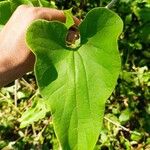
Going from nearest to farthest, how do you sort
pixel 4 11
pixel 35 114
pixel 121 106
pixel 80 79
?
pixel 80 79
pixel 4 11
pixel 35 114
pixel 121 106

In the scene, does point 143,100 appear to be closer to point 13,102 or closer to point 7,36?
point 13,102

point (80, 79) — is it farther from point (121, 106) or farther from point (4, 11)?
point (121, 106)

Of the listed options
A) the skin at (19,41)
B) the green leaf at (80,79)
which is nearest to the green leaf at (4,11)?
the skin at (19,41)

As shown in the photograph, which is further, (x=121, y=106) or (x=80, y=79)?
(x=121, y=106)

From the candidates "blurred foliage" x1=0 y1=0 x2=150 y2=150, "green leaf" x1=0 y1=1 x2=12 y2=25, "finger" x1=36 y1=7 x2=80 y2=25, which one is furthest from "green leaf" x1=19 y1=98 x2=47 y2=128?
"finger" x1=36 y1=7 x2=80 y2=25

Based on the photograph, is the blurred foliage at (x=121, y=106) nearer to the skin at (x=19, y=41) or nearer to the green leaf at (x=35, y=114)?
the green leaf at (x=35, y=114)

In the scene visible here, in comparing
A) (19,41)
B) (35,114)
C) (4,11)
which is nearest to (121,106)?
(35,114)

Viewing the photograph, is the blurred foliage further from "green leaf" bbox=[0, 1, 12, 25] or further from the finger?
the finger
